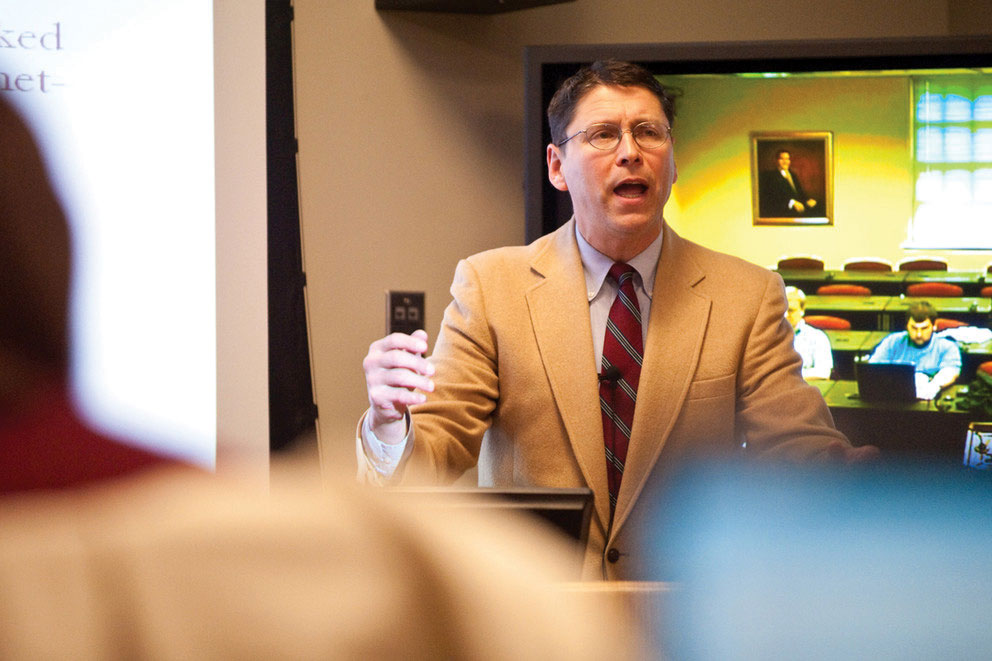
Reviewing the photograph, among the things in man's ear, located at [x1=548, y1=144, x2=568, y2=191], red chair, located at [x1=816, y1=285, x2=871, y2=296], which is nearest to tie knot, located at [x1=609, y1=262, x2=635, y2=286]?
man's ear, located at [x1=548, y1=144, x2=568, y2=191]

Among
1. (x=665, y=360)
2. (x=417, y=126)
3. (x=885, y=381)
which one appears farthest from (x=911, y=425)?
(x=417, y=126)

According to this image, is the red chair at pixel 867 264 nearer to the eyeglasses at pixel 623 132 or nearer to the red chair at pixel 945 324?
the red chair at pixel 945 324

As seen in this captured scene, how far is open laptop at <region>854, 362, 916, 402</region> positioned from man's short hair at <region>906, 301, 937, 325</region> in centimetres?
14

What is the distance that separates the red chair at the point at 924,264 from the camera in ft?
9.86

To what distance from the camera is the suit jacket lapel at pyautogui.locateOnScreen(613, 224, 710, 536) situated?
1.91m

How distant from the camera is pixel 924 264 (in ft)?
9.90

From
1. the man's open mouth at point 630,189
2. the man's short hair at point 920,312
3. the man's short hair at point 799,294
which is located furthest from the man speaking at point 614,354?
the man's short hair at point 920,312

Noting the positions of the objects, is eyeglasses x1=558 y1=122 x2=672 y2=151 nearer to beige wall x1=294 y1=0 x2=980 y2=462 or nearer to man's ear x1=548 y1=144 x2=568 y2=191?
man's ear x1=548 y1=144 x2=568 y2=191

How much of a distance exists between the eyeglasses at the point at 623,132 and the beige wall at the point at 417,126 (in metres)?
1.44

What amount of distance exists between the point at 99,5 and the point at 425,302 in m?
1.33

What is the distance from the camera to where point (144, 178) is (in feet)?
9.39

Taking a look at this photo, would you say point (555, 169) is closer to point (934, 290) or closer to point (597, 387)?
point (597, 387)

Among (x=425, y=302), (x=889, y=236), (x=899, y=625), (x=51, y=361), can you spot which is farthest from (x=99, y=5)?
(x=899, y=625)

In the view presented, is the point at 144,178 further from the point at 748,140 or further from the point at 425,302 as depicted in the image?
the point at 748,140
